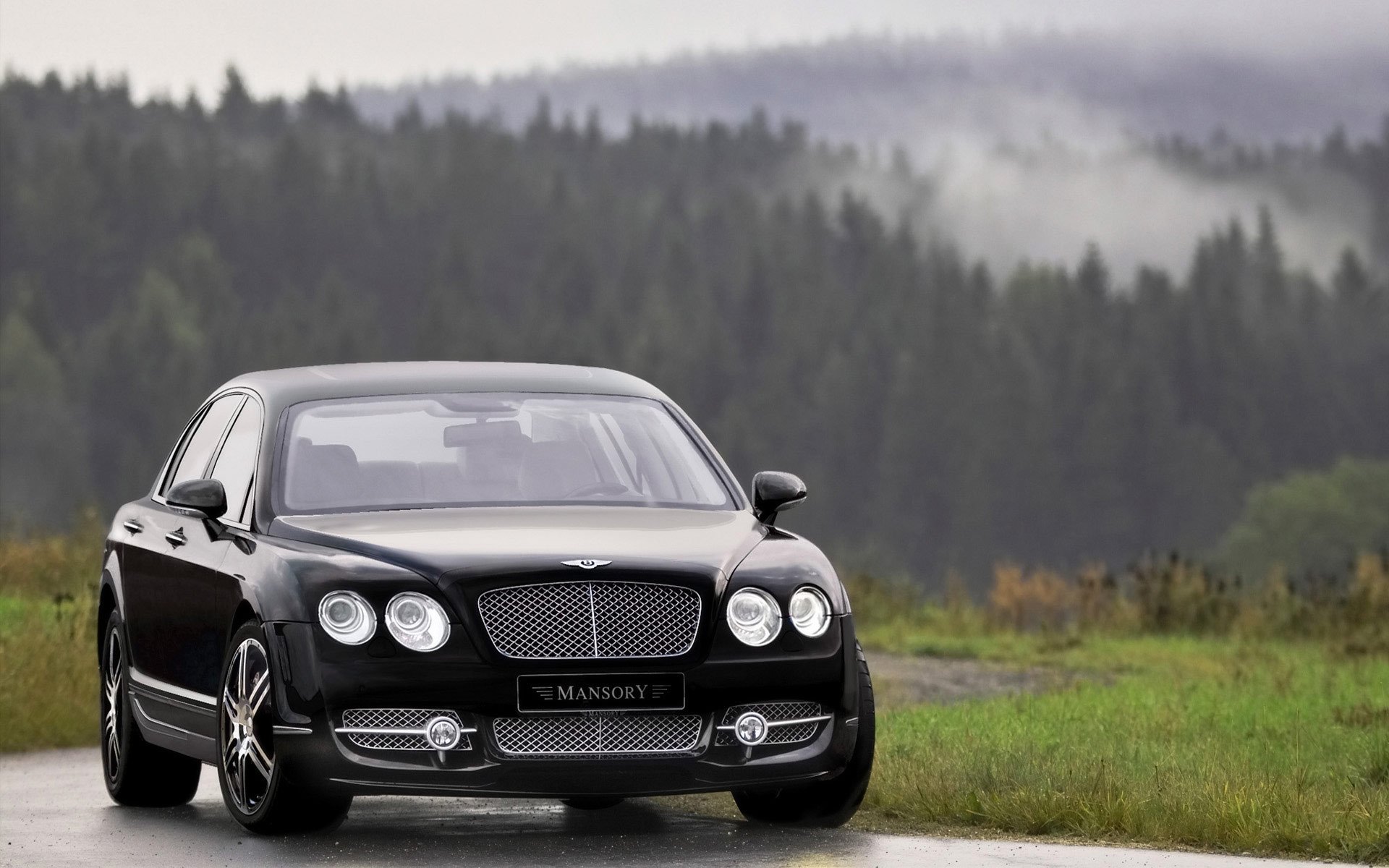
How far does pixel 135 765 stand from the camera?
407 inches

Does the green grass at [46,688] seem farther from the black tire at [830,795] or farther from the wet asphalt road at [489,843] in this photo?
the black tire at [830,795]

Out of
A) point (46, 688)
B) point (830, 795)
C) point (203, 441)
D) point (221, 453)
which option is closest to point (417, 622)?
point (830, 795)

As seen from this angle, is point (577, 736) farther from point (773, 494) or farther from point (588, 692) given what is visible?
point (773, 494)

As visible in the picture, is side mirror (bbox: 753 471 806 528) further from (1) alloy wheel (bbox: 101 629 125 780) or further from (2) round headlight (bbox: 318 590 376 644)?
(1) alloy wheel (bbox: 101 629 125 780)

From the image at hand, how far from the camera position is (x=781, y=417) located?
16438cm

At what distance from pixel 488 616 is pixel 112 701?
328cm

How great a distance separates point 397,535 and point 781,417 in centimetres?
15611

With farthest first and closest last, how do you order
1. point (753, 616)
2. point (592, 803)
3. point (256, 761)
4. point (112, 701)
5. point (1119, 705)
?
1. point (1119, 705)
2. point (112, 701)
3. point (592, 803)
4. point (256, 761)
5. point (753, 616)

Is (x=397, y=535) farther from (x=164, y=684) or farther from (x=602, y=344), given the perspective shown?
(x=602, y=344)

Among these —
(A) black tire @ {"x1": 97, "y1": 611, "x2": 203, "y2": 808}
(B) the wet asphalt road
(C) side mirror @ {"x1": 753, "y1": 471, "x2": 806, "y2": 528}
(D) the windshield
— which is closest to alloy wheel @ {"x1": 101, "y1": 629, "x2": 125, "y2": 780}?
(A) black tire @ {"x1": 97, "y1": 611, "x2": 203, "y2": 808}

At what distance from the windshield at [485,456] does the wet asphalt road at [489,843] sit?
1.21m

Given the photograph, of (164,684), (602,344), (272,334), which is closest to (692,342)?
(602,344)

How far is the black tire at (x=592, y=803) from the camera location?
10.1 meters

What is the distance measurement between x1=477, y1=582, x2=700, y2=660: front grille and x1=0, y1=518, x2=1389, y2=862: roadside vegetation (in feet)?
5.22
